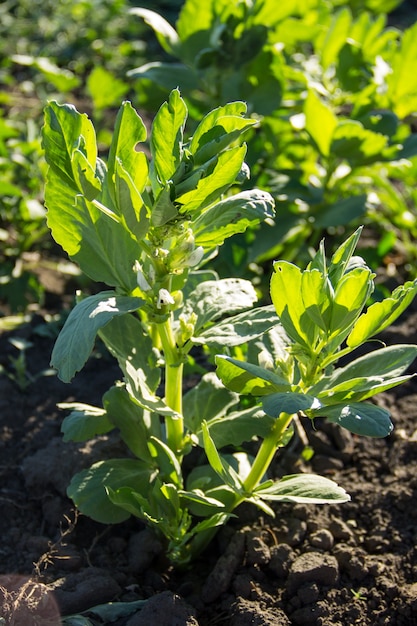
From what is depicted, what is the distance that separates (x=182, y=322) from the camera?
212cm

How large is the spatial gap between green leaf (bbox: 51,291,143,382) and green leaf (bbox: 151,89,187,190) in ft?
1.02

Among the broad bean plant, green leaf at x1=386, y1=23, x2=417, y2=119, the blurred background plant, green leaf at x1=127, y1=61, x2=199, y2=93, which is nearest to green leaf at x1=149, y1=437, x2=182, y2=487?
the broad bean plant

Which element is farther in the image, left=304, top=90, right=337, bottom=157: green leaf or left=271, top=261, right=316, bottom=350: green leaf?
left=304, top=90, right=337, bottom=157: green leaf

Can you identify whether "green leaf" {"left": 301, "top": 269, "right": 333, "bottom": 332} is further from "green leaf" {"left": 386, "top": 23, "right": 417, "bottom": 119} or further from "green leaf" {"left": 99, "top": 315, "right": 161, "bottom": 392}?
"green leaf" {"left": 386, "top": 23, "right": 417, "bottom": 119}

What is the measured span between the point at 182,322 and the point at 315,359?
0.35 m

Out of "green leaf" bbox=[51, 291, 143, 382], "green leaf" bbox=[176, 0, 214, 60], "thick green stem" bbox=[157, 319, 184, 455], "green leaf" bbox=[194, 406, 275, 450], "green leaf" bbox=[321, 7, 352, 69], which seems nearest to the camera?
"green leaf" bbox=[51, 291, 143, 382]

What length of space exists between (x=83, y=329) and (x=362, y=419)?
26.5 inches

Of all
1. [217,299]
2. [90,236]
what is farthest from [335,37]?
[90,236]

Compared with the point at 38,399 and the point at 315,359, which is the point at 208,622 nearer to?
the point at 315,359

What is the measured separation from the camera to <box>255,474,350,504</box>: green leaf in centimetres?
208

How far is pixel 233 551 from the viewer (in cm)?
244

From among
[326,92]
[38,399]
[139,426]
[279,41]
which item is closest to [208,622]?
[139,426]

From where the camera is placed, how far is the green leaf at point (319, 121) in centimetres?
325

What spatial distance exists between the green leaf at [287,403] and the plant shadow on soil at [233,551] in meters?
0.70
